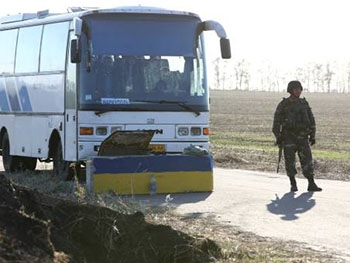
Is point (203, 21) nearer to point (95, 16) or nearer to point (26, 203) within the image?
point (95, 16)

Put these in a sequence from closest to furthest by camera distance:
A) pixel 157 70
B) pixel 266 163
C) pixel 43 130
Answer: pixel 157 70 → pixel 43 130 → pixel 266 163

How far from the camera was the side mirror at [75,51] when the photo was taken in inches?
640

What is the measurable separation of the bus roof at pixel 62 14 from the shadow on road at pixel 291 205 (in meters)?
4.21

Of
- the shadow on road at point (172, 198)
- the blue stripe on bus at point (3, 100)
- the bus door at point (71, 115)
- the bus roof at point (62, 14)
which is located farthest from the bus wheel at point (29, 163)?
the shadow on road at point (172, 198)

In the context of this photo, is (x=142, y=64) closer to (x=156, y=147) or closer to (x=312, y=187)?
(x=156, y=147)

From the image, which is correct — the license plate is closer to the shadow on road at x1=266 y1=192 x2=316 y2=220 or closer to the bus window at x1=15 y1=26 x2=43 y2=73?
the shadow on road at x1=266 y1=192 x2=316 y2=220

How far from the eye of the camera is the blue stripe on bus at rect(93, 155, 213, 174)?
15445mm

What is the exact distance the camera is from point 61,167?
17.8 meters

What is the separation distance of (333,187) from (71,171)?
5045 millimetres

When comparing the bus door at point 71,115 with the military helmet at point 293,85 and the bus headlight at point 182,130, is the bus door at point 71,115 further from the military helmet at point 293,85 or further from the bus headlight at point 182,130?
the military helmet at point 293,85

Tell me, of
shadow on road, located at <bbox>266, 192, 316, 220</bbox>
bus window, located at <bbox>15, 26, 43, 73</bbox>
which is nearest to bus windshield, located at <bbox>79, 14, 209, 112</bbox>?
shadow on road, located at <bbox>266, 192, 316, 220</bbox>

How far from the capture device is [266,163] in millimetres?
23562

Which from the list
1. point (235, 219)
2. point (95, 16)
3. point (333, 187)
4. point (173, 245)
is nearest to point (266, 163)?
point (333, 187)

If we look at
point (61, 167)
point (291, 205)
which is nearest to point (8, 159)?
point (61, 167)
